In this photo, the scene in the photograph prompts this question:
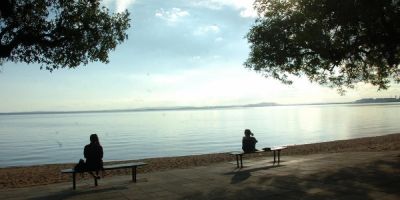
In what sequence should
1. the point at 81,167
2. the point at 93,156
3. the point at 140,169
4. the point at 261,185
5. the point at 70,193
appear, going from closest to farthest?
the point at 261,185
the point at 70,193
the point at 81,167
the point at 93,156
the point at 140,169

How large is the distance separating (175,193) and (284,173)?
196 inches

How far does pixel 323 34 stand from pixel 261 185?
876cm

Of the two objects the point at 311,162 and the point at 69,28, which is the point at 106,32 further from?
the point at 311,162

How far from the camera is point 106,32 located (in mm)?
16203

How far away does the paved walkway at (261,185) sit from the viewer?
11895 millimetres

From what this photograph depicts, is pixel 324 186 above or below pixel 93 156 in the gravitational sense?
below

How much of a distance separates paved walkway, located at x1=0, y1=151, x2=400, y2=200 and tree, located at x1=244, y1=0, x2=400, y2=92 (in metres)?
5.19

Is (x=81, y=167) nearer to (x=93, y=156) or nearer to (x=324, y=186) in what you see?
(x=93, y=156)

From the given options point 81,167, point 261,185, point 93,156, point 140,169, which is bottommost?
point 140,169

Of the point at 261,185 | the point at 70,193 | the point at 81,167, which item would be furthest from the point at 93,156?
the point at 261,185

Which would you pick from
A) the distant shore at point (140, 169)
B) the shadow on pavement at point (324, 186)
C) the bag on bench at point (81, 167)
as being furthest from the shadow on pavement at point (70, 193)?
the distant shore at point (140, 169)

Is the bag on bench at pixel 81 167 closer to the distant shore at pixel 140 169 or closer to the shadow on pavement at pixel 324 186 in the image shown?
the shadow on pavement at pixel 324 186

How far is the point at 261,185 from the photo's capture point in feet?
44.4

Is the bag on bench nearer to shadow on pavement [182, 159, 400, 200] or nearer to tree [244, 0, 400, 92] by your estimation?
shadow on pavement [182, 159, 400, 200]
